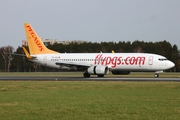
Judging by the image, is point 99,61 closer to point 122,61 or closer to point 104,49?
point 122,61

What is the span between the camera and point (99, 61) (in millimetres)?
54438

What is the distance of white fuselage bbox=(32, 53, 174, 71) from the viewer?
51.3 m

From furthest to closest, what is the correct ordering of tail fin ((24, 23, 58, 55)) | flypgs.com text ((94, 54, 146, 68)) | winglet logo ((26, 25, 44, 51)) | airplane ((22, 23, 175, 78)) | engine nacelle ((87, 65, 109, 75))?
winglet logo ((26, 25, 44, 51)) < tail fin ((24, 23, 58, 55)) < flypgs.com text ((94, 54, 146, 68)) < airplane ((22, 23, 175, 78)) < engine nacelle ((87, 65, 109, 75))

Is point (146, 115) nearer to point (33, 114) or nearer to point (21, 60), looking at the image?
point (33, 114)

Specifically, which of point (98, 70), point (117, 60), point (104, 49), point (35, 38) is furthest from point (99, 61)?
point (104, 49)

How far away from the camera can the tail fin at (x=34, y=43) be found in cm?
6062

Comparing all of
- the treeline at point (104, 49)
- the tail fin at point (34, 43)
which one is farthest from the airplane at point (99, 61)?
the treeline at point (104, 49)

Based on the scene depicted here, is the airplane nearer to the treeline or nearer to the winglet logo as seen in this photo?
the winglet logo

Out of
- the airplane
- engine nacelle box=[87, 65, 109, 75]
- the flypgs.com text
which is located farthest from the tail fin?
engine nacelle box=[87, 65, 109, 75]

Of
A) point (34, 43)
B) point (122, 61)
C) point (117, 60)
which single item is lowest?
point (122, 61)

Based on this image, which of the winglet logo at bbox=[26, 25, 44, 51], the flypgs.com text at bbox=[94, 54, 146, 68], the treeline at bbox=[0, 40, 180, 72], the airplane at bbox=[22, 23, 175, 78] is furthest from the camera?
the treeline at bbox=[0, 40, 180, 72]

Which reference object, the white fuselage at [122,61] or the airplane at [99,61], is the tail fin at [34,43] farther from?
the white fuselage at [122,61]

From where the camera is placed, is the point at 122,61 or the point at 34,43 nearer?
the point at 122,61

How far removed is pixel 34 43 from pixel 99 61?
12.3 m
